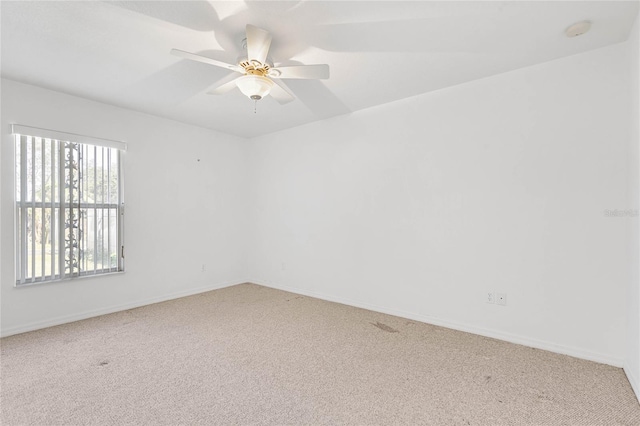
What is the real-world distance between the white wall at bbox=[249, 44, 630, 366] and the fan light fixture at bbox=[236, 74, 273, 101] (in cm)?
184

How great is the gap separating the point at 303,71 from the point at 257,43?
0.37m

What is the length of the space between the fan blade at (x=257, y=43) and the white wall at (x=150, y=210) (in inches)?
104

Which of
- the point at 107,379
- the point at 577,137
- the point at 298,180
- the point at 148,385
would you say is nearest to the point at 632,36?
the point at 577,137

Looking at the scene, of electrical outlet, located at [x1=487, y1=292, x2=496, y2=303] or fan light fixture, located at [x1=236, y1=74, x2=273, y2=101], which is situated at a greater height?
fan light fixture, located at [x1=236, y1=74, x2=273, y2=101]

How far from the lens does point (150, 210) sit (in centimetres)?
406

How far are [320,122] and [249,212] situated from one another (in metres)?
2.02

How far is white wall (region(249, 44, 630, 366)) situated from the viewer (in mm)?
2438

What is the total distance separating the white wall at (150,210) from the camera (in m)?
3.03

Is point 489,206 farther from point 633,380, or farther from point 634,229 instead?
point 633,380

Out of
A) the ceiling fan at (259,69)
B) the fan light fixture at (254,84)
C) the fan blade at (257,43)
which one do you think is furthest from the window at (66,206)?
the fan blade at (257,43)

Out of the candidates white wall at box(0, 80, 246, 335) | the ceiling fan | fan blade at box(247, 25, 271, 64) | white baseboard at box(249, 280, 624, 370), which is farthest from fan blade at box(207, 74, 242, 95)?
white baseboard at box(249, 280, 624, 370)

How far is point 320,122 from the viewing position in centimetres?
430

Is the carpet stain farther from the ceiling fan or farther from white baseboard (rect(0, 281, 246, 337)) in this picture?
white baseboard (rect(0, 281, 246, 337))

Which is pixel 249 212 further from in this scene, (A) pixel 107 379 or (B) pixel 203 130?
(A) pixel 107 379
